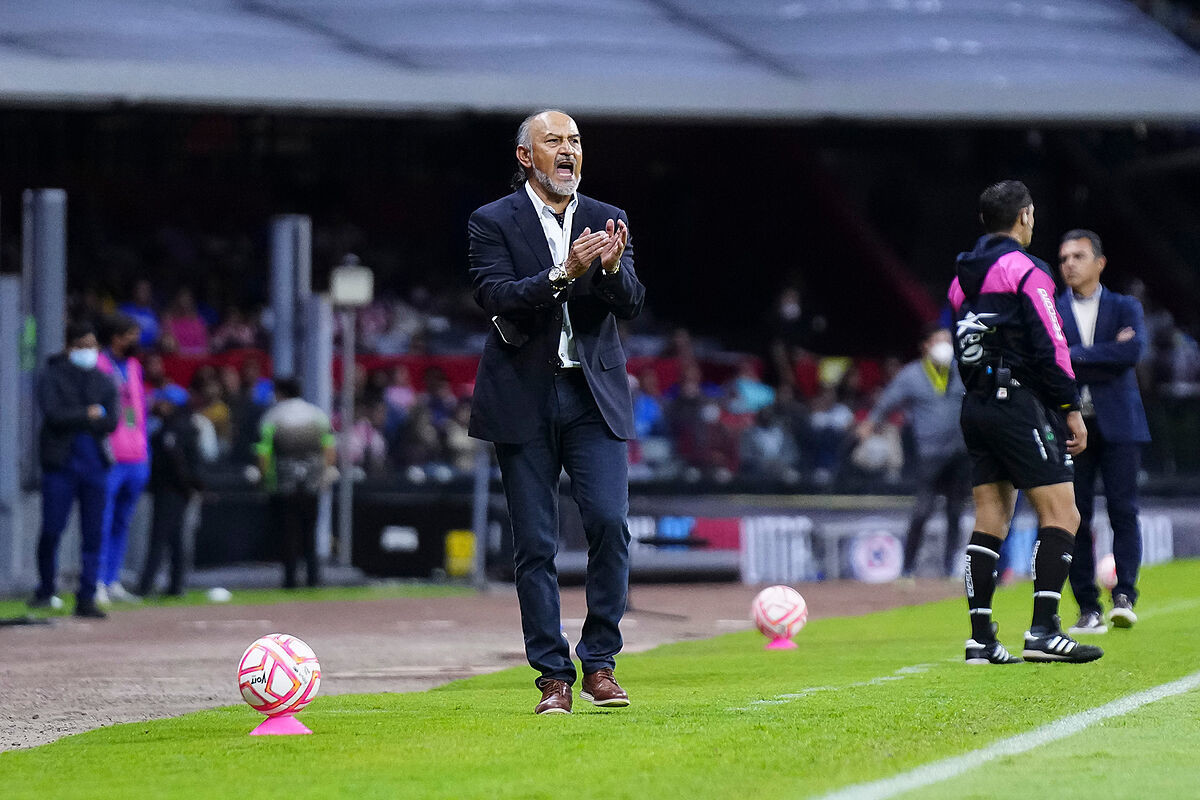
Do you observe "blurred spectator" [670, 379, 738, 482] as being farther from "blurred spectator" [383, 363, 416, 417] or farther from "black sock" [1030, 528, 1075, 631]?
"black sock" [1030, 528, 1075, 631]

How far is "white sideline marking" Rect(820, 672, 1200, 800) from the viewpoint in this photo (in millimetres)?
5438

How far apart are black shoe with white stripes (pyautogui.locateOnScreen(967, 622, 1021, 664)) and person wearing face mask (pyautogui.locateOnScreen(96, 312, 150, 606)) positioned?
7400mm

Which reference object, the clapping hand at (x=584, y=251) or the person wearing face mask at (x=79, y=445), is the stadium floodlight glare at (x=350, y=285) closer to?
the person wearing face mask at (x=79, y=445)

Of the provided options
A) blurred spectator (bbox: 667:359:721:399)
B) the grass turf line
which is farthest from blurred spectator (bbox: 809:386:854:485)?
the grass turf line

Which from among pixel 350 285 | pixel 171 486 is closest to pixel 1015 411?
pixel 171 486

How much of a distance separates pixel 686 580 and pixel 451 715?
10.6m

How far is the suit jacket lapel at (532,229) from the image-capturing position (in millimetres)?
7113

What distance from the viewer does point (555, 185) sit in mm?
7039

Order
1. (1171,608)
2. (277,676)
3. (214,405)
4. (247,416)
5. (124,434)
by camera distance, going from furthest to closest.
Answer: (214,405) → (247,416) → (124,434) → (1171,608) → (277,676)

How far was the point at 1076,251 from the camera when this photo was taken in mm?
10312

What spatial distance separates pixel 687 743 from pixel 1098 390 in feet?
15.7

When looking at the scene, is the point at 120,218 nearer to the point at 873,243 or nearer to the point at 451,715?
the point at 873,243

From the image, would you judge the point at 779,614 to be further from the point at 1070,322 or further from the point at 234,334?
the point at 234,334

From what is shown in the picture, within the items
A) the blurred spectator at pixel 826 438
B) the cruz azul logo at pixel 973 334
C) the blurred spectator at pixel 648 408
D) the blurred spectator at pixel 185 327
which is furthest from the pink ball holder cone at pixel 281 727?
the blurred spectator at pixel 185 327
